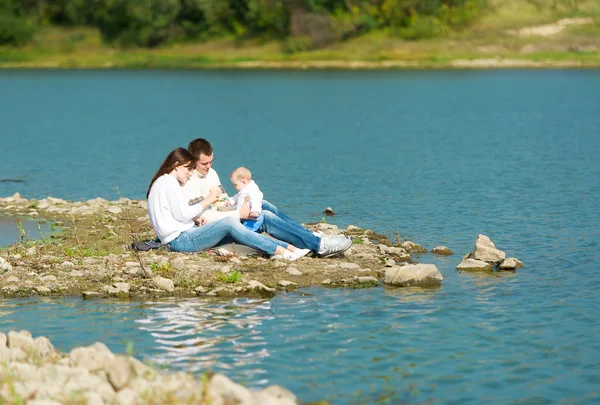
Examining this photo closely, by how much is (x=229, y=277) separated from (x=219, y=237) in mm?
1025

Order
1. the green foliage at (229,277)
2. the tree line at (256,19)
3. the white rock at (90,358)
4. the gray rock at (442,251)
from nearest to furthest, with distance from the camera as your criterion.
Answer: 1. the white rock at (90,358)
2. the green foliage at (229,277)
3. the gray rock at (442,251)
4. the tree line at (256,19)

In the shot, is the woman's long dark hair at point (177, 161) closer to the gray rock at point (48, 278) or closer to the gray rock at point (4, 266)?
the gray rock at point (48, 278)

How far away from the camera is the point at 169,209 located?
617 inches

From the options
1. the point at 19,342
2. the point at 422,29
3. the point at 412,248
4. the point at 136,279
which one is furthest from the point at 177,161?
the point at 422,29

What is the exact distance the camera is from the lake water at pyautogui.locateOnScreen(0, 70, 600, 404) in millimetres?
11789

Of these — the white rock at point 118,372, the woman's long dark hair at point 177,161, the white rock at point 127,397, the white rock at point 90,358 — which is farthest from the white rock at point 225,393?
the woman's long dark hair at point 177,161

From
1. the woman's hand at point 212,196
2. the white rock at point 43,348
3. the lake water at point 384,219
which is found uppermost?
the woman's hand at point 212,196

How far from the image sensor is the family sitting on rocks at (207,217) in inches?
612

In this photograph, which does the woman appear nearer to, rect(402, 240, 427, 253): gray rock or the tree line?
rect(402, 240, 427, 253): gray rock

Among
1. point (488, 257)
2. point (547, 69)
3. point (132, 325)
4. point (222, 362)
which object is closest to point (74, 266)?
point (132, 325)

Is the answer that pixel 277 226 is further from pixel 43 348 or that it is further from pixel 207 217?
pixel 43 348

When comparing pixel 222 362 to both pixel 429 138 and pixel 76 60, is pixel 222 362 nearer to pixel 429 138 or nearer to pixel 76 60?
pixel 429 138

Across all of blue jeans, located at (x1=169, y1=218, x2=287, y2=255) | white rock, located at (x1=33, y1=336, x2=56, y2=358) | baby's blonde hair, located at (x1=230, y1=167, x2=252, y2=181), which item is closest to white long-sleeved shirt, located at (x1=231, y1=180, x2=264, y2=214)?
baby's blonde hair, located at (x1=230, y1=167, x2=252, y2=181)

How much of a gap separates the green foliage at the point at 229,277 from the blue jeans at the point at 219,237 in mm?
857
